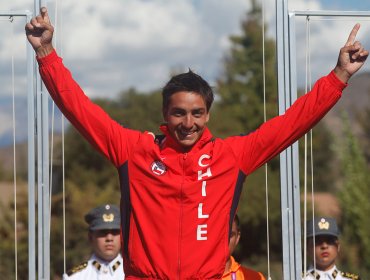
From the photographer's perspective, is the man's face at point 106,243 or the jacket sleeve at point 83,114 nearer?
the jacket sleeve at point 83,114

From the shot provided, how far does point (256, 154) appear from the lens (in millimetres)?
4730

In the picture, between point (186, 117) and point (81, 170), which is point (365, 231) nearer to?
point (81, 170)

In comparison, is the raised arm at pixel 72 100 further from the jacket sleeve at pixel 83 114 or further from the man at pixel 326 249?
the man at pixel 326 249

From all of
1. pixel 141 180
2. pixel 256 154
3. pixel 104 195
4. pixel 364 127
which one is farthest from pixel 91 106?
pixel 364 127

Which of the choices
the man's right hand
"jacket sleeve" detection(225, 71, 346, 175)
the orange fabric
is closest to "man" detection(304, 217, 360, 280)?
the orange fabric

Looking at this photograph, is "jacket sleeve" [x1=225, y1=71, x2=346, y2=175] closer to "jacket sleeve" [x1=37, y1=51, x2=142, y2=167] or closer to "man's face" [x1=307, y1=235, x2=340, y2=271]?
"jacket sleeve" [x1=37, y1=51, x2=142, y2=167]

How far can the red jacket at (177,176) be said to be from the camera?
15.0 ft

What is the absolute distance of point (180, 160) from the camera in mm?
4656

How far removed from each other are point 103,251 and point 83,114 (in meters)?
3.19

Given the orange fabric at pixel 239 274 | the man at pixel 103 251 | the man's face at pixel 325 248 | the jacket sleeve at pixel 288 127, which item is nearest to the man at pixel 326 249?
the man's face at pixel 325 248

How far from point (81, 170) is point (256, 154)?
32.8m

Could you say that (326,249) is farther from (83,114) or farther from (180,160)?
(83,114)

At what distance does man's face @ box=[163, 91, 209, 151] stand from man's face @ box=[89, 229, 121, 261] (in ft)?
10.3

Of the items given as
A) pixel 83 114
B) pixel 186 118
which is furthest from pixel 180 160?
pixel 83 114
